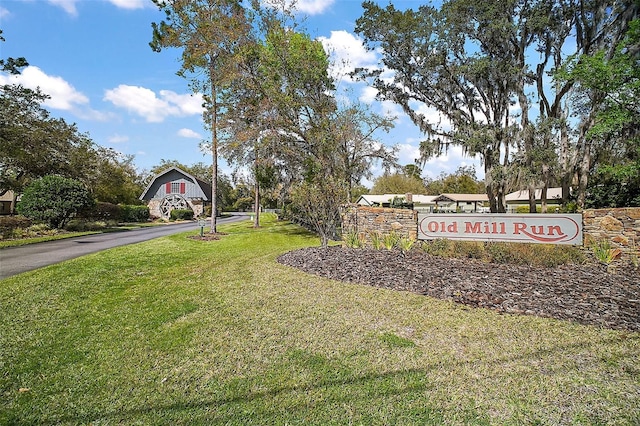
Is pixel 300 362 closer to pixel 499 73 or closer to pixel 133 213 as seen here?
pixel 499 73

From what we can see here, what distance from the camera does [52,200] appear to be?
46.0 ft

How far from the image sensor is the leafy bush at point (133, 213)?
23647 millimetres

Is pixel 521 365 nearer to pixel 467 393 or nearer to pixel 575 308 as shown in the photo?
pixel 467 393

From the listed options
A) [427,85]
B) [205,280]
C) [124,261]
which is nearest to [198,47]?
[124,261]

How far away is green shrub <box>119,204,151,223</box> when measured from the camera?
77.6 feet

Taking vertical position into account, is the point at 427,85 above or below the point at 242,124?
above

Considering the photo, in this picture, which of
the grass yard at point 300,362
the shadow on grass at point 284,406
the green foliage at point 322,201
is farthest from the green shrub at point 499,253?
the shadow on grass at point 284,406

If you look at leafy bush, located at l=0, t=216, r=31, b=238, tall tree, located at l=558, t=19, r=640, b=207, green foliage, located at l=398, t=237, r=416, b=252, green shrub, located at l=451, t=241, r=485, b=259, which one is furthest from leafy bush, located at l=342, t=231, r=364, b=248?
leafy bush, located at l=0, t=216, r=31, b=238

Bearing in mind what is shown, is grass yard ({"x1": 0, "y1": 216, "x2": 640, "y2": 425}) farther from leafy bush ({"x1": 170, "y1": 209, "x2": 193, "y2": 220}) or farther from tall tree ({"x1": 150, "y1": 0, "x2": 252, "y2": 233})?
leafy bush ({"x1": 170, "y1": 209, "x2": 193, "y2": 220})

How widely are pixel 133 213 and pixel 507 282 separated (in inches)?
1067

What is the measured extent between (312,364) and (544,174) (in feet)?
54.8

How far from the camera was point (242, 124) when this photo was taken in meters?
14.5

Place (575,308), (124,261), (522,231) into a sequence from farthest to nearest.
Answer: (124,261) → (522,231) → (575,308)

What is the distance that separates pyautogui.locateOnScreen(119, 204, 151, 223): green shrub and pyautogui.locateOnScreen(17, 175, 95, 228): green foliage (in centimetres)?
857
